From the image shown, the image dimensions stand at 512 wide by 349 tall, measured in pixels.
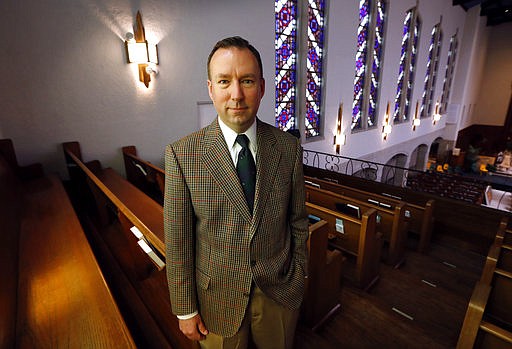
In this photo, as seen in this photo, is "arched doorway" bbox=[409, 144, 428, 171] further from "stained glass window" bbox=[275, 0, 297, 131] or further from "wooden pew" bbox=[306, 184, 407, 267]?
"wooden pew" bbox=[306, 184, 407, 267]

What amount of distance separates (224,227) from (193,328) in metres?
0.41

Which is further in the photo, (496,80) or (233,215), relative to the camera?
(496,80)

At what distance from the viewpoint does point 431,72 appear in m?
10.7

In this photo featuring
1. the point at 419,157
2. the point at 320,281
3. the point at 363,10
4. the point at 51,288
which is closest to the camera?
the point at 51,288

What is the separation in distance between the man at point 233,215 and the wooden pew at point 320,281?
1.92 feet

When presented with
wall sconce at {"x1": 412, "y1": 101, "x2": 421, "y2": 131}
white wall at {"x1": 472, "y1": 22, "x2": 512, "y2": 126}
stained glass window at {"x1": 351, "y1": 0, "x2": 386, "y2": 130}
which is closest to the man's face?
stained glass window at {"x1": 351, "y1": 0, "x2": 386, "y2": 130}

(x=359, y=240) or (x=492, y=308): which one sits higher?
(x=359, y=240)

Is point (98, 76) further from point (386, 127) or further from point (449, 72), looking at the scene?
point (449, 72)

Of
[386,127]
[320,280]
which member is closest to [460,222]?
[320,280]

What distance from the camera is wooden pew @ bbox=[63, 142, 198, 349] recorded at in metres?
1.33

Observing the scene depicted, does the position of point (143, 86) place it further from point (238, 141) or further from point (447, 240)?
point (447, 240)

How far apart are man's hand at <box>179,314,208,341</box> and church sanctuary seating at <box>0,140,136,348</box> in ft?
0.63

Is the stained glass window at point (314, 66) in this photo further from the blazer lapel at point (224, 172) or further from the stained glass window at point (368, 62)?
the blazer lapel at point (224, 172)

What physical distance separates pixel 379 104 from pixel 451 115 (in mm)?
8425
